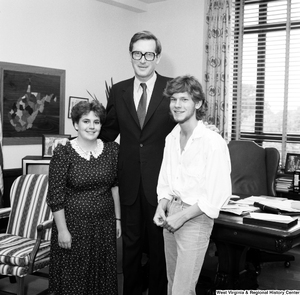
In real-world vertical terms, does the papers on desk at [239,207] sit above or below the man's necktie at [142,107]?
below

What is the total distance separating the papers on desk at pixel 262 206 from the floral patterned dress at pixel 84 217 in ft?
2.48

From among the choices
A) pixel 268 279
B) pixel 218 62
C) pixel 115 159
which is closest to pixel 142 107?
pixel 115 159

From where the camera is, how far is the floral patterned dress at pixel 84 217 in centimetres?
247

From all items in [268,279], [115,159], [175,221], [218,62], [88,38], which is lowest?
[268,279]

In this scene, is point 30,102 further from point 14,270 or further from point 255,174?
point 255,174

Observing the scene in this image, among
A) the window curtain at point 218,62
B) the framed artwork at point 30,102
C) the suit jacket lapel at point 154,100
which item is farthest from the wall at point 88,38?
the suit jacket lapel at point 154,100

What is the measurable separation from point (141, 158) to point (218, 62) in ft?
10.1

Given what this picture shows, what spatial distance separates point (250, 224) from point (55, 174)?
44.2 inches

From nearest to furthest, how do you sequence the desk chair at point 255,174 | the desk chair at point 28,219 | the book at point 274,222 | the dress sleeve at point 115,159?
the book at point 274,222 → the dress sleeve at point 115,159 → the desk chair at point 28,219 → the desk chair at point 255,174

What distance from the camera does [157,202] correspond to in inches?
97.1

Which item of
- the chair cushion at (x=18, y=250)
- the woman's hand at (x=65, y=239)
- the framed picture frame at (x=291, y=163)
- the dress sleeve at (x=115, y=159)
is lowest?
the chair cushion at (x=18, y=250)

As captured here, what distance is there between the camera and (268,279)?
3.74 meters

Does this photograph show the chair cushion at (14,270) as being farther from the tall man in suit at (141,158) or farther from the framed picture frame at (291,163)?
the framed picture frame at (291,163)

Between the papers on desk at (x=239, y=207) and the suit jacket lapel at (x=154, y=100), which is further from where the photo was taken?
the papers on desk at (x=239, y=207)
